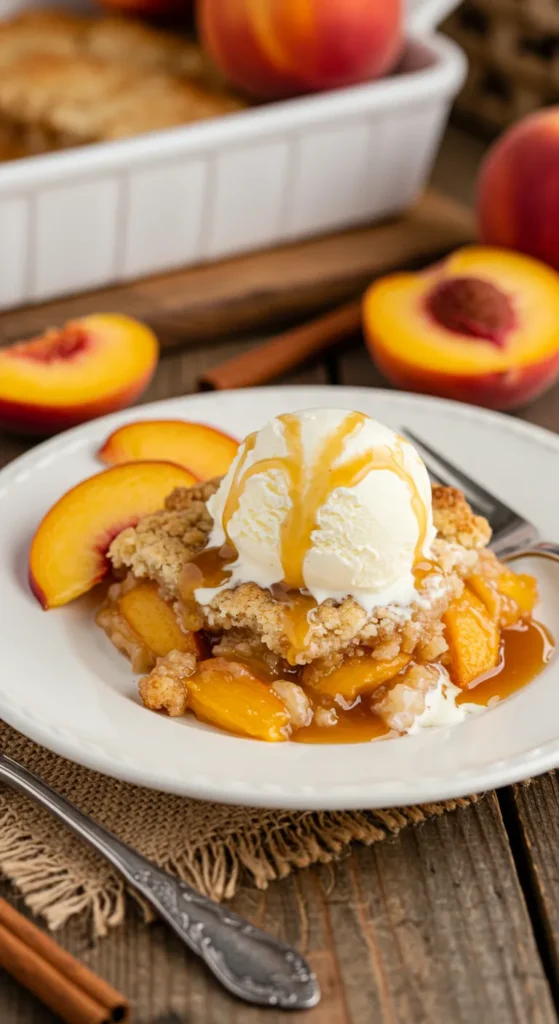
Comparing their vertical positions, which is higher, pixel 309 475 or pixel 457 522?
pixel 309 475

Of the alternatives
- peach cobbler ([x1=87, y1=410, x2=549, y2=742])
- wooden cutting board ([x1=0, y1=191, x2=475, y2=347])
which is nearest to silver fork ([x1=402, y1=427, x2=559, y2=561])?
peach cobbler ([x1=87, y1=410, x2=549, y2=742])

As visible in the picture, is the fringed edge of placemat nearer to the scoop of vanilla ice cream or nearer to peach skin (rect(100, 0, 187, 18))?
the scoop of vanilla ice cream

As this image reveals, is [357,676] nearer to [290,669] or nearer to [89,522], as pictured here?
[290,669]

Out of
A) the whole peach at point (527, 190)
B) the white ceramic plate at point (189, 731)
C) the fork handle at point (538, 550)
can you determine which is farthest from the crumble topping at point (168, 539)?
the whole peach at point (527, 190)

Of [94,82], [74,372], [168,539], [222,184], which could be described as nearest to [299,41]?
[222,184]

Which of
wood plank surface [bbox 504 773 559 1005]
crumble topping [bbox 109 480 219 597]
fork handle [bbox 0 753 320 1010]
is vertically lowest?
wood plank surface [bbox 504 773 559 1005]

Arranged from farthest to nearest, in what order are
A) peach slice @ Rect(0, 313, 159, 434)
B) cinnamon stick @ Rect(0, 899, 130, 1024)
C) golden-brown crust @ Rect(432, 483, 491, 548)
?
peach slice @ Rect(0, 313, 159, 434) → golden-brown crust @ Rect(432, 483, 491, 548) → cinnamon stick @ Rect(0, 899, 130, 1024)

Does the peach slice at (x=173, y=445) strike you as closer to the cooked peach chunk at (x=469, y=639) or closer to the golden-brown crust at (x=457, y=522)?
the golden-brown crust at (x=457, y=522)
